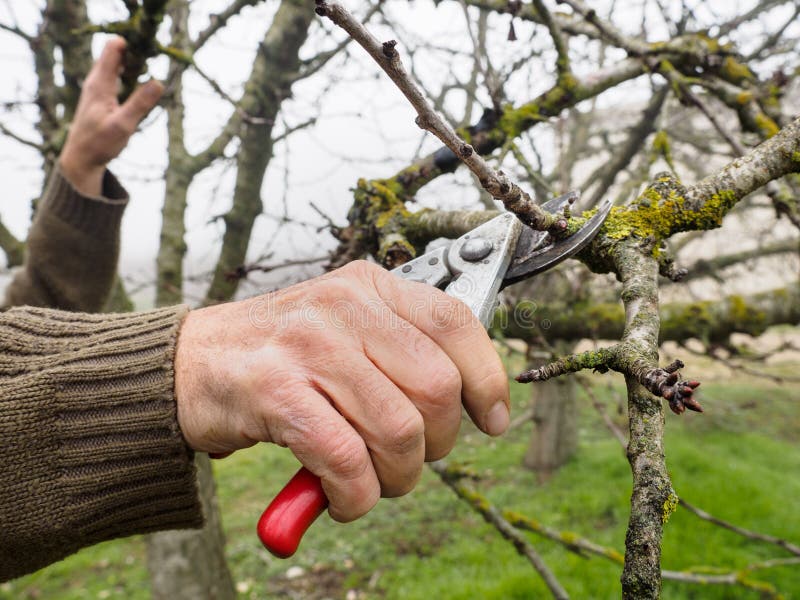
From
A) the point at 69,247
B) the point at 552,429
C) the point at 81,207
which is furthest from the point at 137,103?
the point at 552,429

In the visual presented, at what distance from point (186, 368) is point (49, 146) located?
8.99 feet

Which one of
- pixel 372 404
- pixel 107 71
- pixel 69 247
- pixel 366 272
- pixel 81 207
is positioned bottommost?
pixel 372 404

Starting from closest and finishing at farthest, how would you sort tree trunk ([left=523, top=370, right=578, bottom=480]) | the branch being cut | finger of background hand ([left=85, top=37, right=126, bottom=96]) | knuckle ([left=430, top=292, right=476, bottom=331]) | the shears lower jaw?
the branch being cut
knuckle ([left=430, top=292, right=476, bottom=331])
the shears lower jaw
finger of background hand ([left=85, top=37, right=126, bottom=96])
tree trunk ([left=523, top=370, right=578, bottom=480])

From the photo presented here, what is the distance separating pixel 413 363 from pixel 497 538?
17.8 ft

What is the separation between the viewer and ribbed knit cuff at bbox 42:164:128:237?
2.79 m

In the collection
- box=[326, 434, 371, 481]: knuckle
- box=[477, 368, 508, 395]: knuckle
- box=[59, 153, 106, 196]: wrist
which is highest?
box=[59, 153, 106, 196]: wrist

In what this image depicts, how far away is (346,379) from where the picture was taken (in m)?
1.10

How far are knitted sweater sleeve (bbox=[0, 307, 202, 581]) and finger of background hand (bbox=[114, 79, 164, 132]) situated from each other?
173cm

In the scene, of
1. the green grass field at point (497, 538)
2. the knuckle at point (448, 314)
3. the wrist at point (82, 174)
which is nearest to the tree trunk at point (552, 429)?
the green grass field at point (497, 538)

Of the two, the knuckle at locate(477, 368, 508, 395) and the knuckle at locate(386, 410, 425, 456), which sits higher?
the knuckle at locate(477, 368, 508, 395)

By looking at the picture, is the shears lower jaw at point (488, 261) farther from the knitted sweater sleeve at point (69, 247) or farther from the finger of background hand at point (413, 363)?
the knitted sweater sleeve at point (69, 247)

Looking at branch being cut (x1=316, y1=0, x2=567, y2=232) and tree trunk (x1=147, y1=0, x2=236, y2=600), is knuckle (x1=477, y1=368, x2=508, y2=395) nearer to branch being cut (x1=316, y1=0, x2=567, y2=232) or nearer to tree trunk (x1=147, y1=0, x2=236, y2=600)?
branch being cut (x1=316, y1=0, x2=567, y2=232)

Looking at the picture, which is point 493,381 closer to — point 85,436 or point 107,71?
point 85,436

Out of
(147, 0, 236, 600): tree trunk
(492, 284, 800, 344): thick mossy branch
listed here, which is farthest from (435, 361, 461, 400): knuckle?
(147, 0, 236, 600): tree trunk
